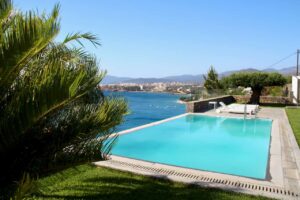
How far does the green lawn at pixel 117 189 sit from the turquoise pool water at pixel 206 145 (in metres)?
2.57

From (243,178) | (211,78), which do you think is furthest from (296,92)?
(243,178)

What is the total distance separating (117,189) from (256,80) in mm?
26487

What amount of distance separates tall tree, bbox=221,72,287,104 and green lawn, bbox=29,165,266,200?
83.0ft

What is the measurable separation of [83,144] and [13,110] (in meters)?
1.10

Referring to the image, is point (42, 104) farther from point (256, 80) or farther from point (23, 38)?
point (256, 80)

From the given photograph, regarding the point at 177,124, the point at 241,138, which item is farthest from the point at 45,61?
the point at 177,124

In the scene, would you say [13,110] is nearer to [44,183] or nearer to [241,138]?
[44,183]

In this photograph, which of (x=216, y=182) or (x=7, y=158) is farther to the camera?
(x=216, y=182)

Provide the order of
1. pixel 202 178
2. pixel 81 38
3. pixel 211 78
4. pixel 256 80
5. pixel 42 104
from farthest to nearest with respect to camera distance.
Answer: pixel 211 78, pixel 256 80, pixel 202 178, pixel 81 38, pixel 42 104

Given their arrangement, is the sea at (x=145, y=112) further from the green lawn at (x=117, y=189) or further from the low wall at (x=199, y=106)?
the low wall at (x=199, y=106)

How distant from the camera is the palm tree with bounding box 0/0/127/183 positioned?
9.66 ft

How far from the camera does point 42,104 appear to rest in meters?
2.93

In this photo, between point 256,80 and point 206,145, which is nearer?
point 206,145

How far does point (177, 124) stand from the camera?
56.7ft
